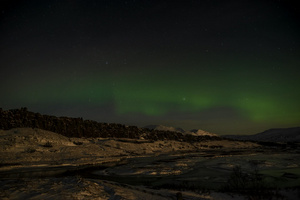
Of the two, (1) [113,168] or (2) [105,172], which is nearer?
(2) [105,172]

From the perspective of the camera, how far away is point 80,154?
31250mm

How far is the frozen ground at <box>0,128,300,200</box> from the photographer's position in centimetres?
1066

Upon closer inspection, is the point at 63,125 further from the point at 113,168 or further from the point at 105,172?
the point at 105,172

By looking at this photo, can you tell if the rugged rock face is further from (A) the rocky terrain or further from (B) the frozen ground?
(B) the frozen ground

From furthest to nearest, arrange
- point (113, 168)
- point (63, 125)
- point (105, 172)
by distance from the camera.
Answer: point (63, 125) < point (113, 168) < point (105, 172)

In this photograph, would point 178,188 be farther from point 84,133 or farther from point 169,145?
point 169,145


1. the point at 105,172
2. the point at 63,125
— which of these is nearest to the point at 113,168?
the point at 105,172

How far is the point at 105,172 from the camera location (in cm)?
1938

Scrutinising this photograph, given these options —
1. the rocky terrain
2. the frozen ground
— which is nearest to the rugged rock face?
the rocky terrain

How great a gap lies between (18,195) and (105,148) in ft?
95.3

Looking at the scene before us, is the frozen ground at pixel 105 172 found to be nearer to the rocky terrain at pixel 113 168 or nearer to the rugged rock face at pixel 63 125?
the rocky terrain at pixel 113 168

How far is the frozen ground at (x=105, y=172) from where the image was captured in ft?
35.0

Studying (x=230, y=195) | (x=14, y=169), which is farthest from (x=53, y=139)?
(x=230, y=195)

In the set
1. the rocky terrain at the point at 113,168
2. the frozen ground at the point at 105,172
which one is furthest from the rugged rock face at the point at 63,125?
the frozen ground at the point at 105,172
